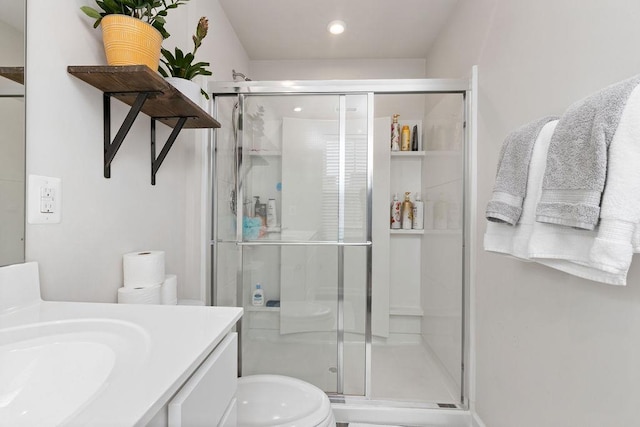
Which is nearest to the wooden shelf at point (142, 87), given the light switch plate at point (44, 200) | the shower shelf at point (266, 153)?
the light switch plate at point (44, 200)

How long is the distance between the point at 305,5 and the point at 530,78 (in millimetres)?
1364

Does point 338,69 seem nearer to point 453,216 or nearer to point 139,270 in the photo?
point 453,216

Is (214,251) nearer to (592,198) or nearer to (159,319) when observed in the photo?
(159,319)

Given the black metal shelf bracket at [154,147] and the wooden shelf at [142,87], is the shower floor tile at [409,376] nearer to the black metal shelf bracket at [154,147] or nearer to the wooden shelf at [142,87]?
the black metal shelf bracket at [154,147]

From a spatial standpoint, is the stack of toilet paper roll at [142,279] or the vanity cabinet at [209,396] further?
the stack of toilet paper roll at [142,279]

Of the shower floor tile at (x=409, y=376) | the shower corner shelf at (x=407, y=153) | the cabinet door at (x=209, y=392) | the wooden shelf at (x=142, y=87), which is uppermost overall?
the shower corner shelf at (x=407, y=153)

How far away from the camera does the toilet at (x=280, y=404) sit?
1101 mm

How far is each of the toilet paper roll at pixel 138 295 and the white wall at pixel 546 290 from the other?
4.18 ft

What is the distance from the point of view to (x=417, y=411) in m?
1.54

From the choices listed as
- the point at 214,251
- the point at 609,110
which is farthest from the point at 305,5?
the point at 609,110

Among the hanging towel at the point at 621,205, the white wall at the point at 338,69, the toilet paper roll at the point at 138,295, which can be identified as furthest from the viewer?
the white wall at the point at 338,69

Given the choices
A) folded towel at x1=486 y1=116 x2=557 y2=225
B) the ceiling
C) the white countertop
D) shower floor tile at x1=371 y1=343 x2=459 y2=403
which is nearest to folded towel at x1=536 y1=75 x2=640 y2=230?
folded towel at x1=486 y1=116 x2=557 y2=225

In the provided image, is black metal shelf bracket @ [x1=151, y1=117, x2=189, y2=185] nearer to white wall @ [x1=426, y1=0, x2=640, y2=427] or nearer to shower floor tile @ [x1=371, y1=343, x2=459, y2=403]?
white wall @ [x1=426, y1=0, x2=640, y2=427]

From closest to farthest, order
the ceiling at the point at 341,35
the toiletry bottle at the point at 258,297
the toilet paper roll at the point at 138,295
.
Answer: the toilet paper roll at the point at 138,295, the toiletry bottle at the point at 258,297, the ceiling at the point at 341,35
